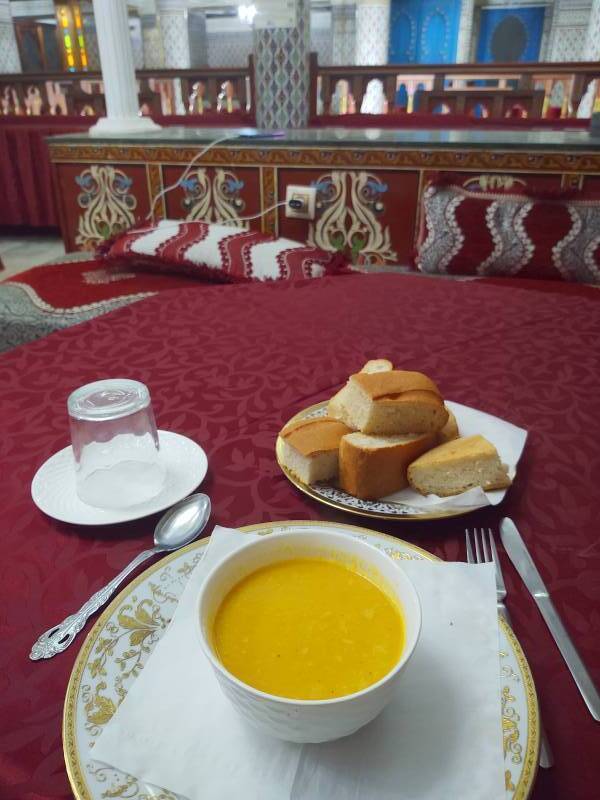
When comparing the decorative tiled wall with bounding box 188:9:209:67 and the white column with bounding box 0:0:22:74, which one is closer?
the white column with bounding box 0:0:22:74

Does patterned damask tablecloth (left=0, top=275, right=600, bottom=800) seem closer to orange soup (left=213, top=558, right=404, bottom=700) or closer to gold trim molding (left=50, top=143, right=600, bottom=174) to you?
orange soup (left=213, top=558, right=404, bottom=700)

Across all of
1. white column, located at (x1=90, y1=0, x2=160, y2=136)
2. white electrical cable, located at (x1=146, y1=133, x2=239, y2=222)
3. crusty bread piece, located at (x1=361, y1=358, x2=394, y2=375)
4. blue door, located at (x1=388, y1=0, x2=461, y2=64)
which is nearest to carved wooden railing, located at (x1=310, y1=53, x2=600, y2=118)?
white column, located at (x1=90, y1=0, x2=160, y2=136)

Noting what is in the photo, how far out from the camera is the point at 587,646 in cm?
42

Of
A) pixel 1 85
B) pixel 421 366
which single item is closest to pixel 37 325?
pixel 421 366

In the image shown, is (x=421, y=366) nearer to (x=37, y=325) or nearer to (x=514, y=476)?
(x=514, y=476)

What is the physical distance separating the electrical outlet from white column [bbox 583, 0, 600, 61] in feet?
26.7

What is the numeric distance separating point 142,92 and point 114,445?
4.52m

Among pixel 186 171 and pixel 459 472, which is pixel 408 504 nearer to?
pixel 459 472

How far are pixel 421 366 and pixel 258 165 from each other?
1.60m

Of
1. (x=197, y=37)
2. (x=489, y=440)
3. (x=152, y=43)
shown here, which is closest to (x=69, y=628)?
(x=489, y=440)

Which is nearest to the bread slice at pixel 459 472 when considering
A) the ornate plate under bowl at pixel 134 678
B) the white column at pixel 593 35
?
the ornate plate under bowl at pixel 134 678

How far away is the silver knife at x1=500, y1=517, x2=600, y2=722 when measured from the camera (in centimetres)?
38

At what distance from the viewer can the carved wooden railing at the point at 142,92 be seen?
438cm

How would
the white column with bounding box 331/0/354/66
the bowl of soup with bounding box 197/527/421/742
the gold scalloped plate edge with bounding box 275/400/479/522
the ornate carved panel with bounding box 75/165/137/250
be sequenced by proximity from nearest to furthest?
the bowl of soup with bounding box 197/527/421/742, the gold scalloped plate edge with bounding box 275/400/479/522, the ornate carved panel with bounding box 75/165/137/250, the white column with bounding box 331/0/354/66
